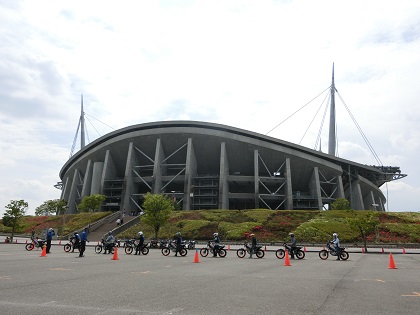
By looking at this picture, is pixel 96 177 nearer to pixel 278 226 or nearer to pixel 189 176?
pixel 189 176

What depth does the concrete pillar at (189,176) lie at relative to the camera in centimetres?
6769

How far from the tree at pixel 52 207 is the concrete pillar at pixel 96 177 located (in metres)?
6.62

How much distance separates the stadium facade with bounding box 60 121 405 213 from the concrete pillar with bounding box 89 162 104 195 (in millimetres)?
42

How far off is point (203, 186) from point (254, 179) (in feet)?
33.8

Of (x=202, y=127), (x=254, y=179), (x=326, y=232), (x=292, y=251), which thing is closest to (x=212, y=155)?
(x=202, y=127)

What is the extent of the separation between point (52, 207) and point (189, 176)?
105 feet

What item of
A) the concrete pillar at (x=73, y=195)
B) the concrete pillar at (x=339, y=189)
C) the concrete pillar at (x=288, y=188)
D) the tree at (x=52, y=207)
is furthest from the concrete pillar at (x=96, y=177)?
the concrete pillar at (x=339, y=189)

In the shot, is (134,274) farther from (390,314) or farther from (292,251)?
(292,251)

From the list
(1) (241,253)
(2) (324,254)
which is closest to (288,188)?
(2) (324,254)

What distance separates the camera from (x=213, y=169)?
80812 mm

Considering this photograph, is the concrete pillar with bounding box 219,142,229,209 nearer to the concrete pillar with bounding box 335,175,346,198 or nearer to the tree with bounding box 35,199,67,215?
the concrete pillar with bounding box 335,175,346,198

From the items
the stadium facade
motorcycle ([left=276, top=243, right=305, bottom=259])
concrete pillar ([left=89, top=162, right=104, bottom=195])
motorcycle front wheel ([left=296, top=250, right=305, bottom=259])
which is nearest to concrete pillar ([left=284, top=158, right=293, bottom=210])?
the stadium facade

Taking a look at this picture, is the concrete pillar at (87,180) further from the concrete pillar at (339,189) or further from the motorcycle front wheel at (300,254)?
the motorcycle front wheel at (300,254)

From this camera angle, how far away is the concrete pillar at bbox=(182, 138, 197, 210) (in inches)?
2665
